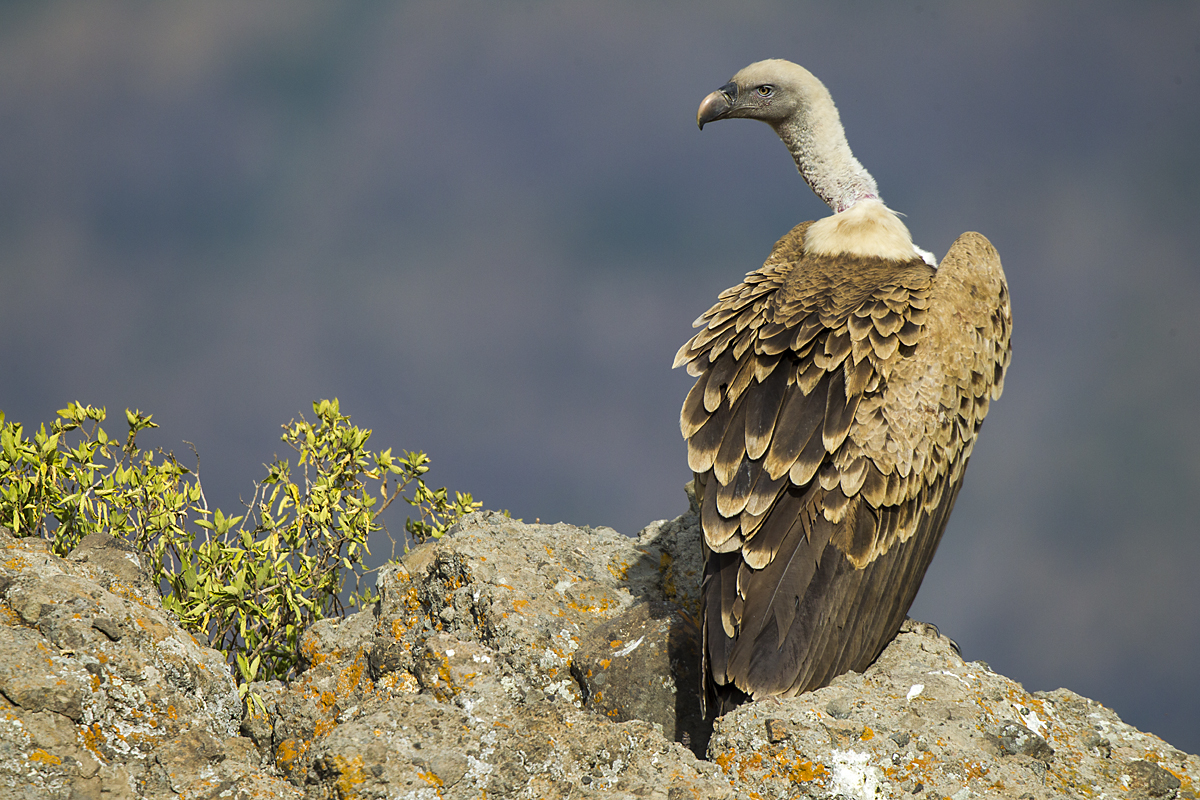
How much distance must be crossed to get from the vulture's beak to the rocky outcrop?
4613 millimetres

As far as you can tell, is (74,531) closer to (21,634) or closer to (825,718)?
(21,634)

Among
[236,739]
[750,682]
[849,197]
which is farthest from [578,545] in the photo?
[849,197]

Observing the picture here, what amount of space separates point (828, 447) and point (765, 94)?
164 inches

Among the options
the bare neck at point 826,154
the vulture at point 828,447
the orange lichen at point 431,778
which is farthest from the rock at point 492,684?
the bare neck at point 826,154

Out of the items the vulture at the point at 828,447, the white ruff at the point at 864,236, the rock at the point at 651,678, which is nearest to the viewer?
the vulture at the point at 828,447

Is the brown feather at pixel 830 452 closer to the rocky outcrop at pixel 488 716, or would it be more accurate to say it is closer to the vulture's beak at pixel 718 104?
the rocky outcrop at pixel 488 716

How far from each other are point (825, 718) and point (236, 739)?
2771 mm

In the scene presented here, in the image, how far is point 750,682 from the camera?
14.3ft

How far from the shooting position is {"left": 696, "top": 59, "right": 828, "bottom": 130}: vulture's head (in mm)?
7641

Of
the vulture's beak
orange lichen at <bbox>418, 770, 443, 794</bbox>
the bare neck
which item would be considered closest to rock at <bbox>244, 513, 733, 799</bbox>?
orange lichen at <bbox>418, 770, 443, 794</bbox>

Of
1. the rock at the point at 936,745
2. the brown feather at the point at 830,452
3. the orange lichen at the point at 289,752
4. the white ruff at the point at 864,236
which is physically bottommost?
the orange lichen at the point at 289,752

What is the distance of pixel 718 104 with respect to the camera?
798 centimetres

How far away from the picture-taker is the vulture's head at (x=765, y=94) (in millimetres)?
7641

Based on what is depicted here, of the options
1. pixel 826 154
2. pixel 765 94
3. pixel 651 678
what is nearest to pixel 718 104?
pixel 765 94
